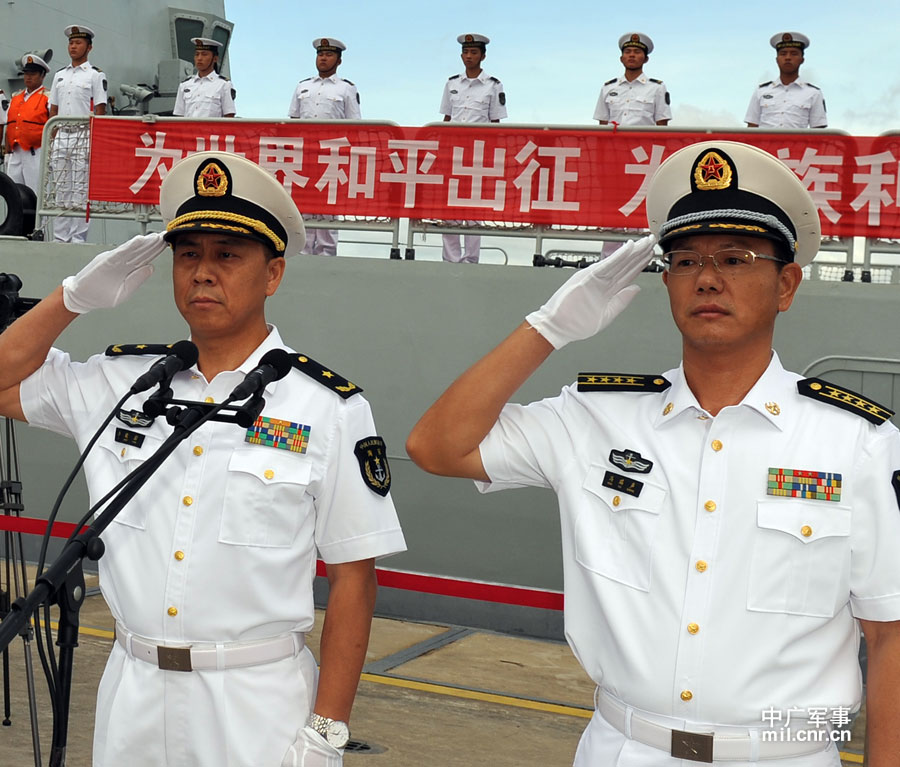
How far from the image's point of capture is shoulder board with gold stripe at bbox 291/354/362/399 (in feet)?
8.08

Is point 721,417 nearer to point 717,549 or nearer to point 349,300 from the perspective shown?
point 717,549

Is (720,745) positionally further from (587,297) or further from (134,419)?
(134,419)

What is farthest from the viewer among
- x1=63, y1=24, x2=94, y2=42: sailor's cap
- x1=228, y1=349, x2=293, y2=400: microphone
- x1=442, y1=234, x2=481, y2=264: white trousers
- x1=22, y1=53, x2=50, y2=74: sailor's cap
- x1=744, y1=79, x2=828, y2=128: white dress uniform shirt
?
x1=22, y1=53, x2=50, y2=74: sailor's cap

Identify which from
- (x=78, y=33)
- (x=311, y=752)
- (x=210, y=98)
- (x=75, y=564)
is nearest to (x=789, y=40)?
(x=210, y=98)

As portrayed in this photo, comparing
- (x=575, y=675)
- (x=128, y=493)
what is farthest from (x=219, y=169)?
(x=575, y=675)

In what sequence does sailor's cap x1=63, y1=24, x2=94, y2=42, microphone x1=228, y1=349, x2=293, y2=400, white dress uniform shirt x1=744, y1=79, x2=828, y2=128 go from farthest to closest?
sailor's cap x1=63, y1=24, x2=94, y2=42 < white dress uniform shirt x1=744, y1=79, x2=828, y2=128 < microphone x1=228, y1=349, x2=293, y2=400

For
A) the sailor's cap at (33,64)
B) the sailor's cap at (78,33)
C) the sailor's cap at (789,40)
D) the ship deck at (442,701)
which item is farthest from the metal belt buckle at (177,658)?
the sailor's cap at (33,64)

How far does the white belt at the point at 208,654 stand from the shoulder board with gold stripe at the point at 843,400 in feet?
4.05

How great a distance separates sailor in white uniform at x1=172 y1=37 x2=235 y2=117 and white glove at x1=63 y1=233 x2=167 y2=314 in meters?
7.87

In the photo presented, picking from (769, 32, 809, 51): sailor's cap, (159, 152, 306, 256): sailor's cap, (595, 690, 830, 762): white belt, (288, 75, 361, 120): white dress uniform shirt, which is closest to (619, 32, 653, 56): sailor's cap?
(769, 32, 809, 51): sailor's cap

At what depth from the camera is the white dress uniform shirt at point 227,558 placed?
2.27 meters

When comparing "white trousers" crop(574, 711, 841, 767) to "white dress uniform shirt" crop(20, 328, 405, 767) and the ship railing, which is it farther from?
the ship railing

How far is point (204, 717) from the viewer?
2.26 meters

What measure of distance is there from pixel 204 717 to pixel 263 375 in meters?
0.81
